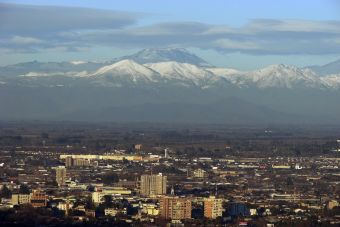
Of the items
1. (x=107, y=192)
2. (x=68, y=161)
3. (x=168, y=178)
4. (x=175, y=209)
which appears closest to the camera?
(x=175, y=209)

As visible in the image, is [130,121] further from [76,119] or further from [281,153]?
[281,153]

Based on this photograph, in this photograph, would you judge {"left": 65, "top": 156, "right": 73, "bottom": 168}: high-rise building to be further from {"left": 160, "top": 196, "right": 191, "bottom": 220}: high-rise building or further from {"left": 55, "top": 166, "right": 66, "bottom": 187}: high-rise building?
{"left": 160, "top": 196, "right": 191, "bottom": 220}: high-rise building

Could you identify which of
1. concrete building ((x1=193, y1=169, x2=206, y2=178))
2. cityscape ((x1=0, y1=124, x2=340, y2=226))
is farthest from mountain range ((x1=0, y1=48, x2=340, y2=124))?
concrete building ((x1=193, y1=169, x2=206, y2=178))

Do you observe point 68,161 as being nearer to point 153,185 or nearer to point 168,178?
point 168,178

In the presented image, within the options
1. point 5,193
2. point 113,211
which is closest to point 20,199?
point 113,211

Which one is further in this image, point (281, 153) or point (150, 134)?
point (150, 134)

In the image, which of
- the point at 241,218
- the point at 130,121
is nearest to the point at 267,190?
the point at 241,218
